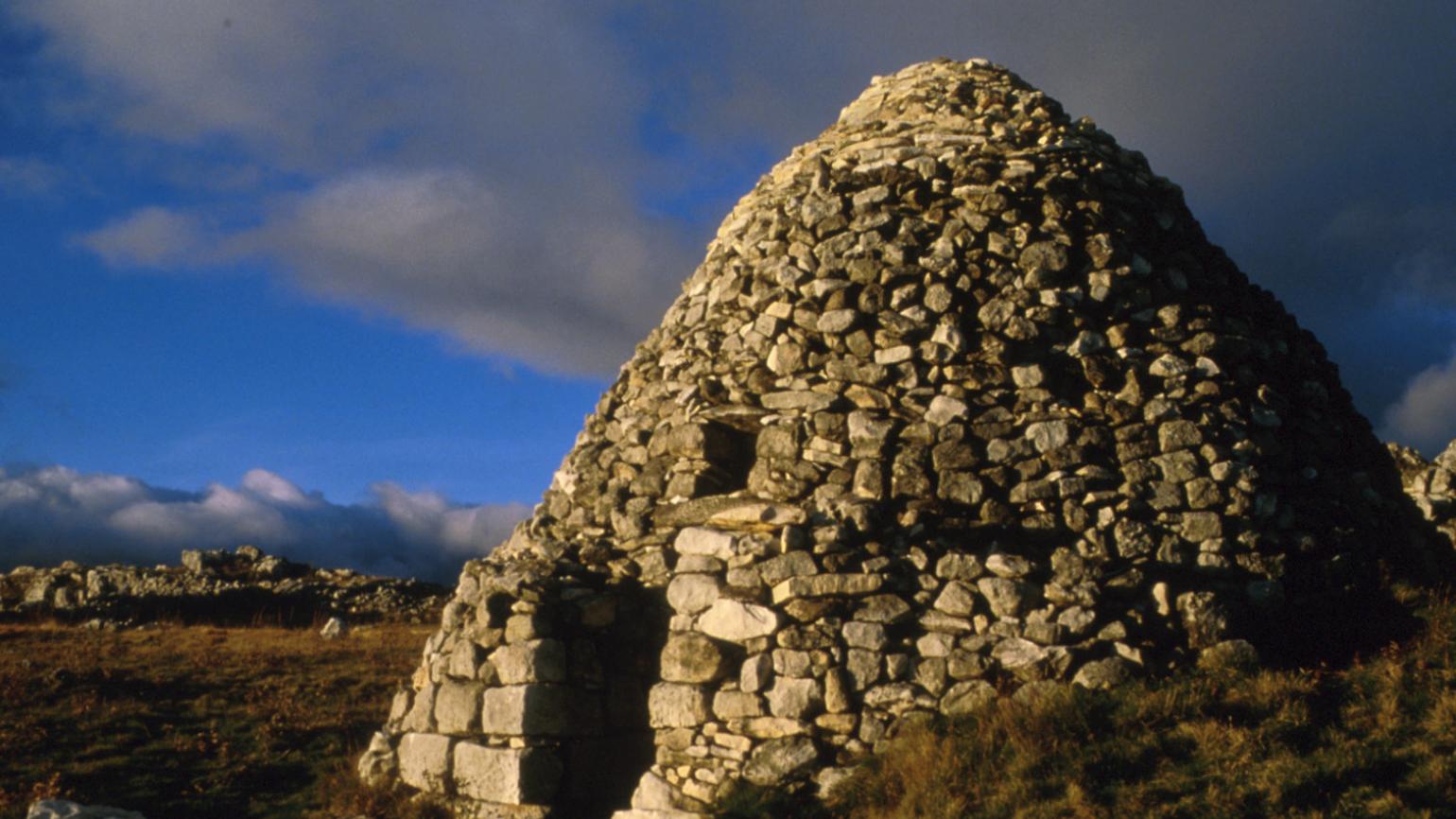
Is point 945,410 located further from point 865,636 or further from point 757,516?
point 865,636

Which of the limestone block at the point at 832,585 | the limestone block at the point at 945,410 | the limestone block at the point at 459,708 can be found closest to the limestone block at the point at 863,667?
the limestone block at the point at 832,585

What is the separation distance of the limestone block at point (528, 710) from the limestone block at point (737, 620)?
1212 mm

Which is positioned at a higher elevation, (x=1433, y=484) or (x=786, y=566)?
(x=1433, y=484)

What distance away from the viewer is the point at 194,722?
41.3ft

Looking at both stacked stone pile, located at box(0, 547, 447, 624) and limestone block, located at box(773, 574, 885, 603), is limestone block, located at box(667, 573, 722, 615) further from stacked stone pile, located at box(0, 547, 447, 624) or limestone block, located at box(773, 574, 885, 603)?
stacked stone pile, located at box(0, 547, 447, 624)

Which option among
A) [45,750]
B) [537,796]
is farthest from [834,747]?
[45,750]

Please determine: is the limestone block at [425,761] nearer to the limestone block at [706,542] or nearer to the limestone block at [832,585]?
the limestone block at [706,542]

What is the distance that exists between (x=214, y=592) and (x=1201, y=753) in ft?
83.3

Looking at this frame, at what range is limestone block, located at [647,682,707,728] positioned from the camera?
296 inches

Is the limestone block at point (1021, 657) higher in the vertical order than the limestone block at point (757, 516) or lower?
lower

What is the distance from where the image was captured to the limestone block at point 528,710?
7.71 meters

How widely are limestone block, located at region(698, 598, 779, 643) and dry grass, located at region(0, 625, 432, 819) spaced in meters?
3.08

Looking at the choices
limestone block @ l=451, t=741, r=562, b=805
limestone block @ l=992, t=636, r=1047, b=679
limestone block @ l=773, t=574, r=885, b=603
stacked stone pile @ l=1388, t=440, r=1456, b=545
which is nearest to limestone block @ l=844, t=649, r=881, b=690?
limestone block @ l=773, t=574, r=885, b=603

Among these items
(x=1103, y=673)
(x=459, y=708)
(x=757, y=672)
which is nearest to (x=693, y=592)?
(x=757, y=672)
